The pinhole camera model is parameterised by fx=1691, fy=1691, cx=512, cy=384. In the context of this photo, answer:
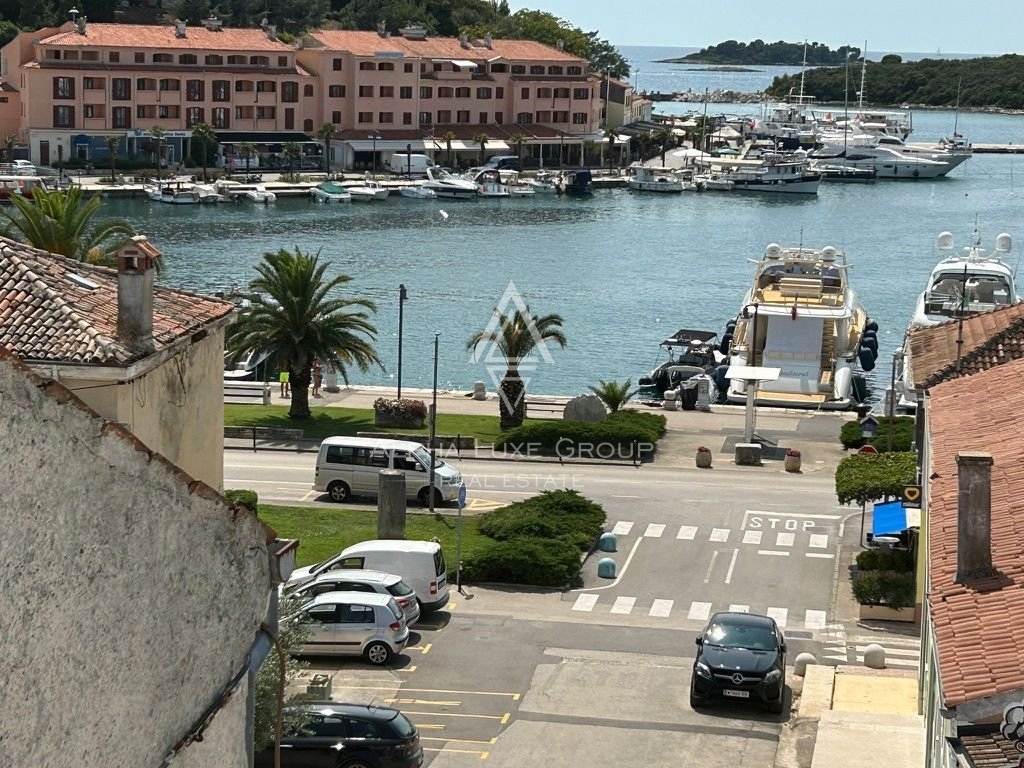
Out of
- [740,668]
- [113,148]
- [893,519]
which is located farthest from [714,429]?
[113,148]

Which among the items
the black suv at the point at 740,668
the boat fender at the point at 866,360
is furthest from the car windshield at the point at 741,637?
the boat fender at the point at 866,360

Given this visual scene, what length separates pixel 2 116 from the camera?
136250mm

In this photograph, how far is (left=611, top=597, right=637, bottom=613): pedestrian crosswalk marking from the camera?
3050cm

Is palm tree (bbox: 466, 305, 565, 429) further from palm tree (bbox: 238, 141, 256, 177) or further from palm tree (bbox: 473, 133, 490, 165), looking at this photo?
palm tree (bbox: 473, 133, 490, 165)

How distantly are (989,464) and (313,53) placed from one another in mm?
132851

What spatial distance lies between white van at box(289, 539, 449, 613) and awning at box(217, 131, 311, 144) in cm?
11599

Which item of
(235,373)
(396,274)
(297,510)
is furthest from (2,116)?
(297,510)

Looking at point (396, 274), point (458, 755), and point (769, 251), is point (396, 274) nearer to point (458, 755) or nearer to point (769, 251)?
point (769, 251)

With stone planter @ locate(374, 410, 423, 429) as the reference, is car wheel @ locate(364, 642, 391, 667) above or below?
above

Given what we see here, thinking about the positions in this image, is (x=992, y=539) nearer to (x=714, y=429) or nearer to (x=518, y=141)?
Answer: (x=714, y=429)

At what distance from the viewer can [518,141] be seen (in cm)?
15300

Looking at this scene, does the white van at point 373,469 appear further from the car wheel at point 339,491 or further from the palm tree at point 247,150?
the palm tree at point 247,150

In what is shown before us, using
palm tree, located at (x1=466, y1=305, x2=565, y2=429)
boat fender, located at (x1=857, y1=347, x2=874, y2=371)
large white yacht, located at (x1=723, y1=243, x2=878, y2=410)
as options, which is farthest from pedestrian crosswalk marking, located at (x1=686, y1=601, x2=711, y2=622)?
boat fender, located at (x1=857, y1=347, x2=874, y2=371)

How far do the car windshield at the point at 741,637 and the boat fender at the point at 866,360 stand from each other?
40.2 m
